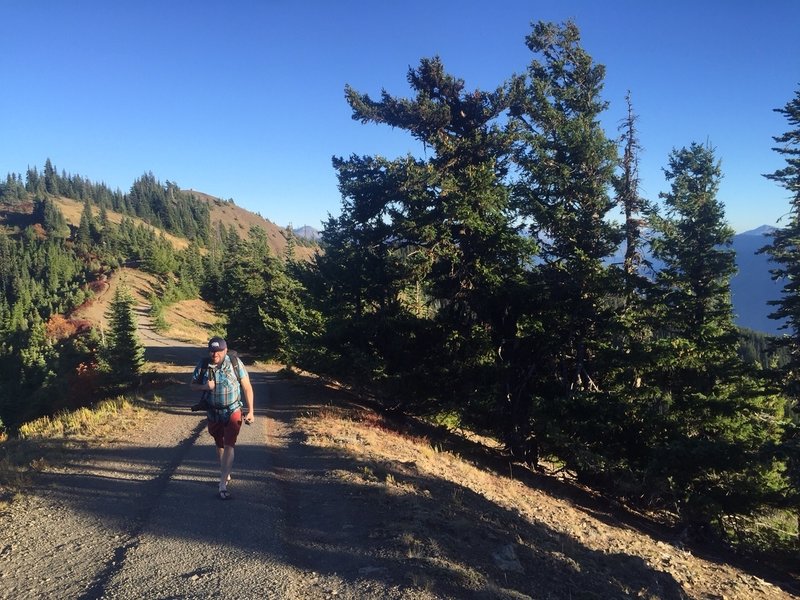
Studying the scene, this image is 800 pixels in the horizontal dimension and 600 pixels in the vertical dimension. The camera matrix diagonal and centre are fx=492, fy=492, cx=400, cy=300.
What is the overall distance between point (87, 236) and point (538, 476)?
145 m

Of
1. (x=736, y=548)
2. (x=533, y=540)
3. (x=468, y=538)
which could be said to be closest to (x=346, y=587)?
(x=468, y=538)

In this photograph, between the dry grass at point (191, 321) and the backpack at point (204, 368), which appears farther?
the dry grass at point (191, 321)

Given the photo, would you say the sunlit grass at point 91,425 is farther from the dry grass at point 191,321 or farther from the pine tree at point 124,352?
the dry grass at point 191,321

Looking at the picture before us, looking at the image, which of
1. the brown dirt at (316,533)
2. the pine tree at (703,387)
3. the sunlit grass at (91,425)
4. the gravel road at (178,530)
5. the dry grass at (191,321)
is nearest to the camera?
the gravel road at (178,530)

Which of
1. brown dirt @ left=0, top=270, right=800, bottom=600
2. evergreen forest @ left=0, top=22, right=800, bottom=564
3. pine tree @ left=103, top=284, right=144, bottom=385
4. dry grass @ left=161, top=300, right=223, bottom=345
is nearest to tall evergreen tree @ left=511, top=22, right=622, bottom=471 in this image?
evergreen forest @ left=0, top=22, right=800, bottom=564

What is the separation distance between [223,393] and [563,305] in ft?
37.3

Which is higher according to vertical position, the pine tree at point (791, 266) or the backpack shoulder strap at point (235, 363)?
the pine tree at point (791, 266)

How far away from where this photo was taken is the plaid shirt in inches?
265

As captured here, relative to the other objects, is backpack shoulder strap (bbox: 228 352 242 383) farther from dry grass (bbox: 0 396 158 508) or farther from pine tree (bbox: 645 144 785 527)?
pine tree (bbox: 645 144 785 527)

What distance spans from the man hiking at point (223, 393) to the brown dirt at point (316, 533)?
2.69 feet

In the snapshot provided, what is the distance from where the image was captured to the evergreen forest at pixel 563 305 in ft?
45.2

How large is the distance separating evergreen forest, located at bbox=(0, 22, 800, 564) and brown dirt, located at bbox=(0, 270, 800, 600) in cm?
287

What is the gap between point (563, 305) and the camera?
15.2 meters

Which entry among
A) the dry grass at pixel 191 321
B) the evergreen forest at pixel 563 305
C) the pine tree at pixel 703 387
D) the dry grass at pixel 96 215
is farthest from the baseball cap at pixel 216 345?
the dry grass at pixel 96 215
